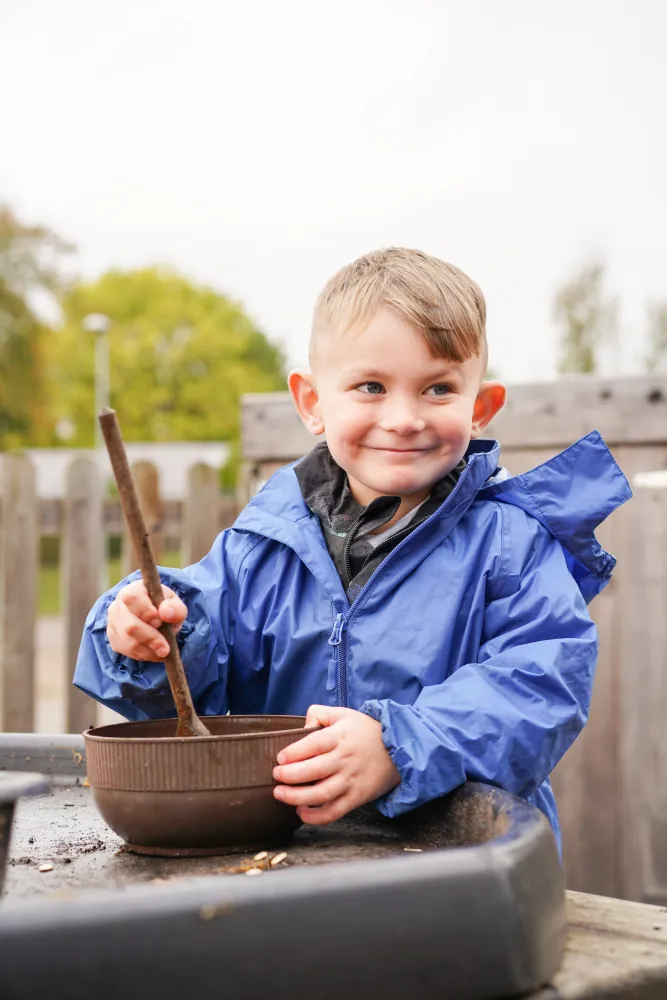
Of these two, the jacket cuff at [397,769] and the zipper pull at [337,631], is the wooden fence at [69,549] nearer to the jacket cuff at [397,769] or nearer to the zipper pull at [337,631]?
the zipper pull at [337,631]

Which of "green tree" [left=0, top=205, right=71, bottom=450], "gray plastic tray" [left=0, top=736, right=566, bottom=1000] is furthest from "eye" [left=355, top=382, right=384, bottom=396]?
"green tree" [left=0, top=205, right=71, bottom=450]

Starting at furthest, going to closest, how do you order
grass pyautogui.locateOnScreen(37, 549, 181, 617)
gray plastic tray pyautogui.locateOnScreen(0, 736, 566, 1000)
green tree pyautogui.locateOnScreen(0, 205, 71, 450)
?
green tree pyautogui.locateOnScreen(0, 205, 71, 450) < grass pyautogui.locateOnScreen(37, 549, 181, 617) < gray plastic tray pyautogui.locateOnScreen(0, 736, 566, 1000)

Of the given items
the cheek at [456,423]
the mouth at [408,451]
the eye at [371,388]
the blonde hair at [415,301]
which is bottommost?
the mouth at [408,451]

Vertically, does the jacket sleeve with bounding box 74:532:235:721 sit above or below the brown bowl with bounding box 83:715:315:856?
above

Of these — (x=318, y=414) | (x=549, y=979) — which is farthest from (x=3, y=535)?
(x=549, y=979)

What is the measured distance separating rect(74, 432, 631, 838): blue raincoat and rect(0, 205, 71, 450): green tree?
2578 centimetres

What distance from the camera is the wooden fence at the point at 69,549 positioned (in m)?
3.96

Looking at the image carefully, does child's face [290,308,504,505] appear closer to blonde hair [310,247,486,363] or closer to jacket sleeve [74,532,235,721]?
blonde hair [310,247,486,363]

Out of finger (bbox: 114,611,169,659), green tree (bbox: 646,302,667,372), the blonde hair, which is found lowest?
finger (bbox: 114,611,169,659)

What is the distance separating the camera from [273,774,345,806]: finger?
1.13m

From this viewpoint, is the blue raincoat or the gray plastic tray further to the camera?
the blue raincoat

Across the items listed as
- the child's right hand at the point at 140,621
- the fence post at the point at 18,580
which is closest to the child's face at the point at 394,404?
the child's right hand at the point at 140,621

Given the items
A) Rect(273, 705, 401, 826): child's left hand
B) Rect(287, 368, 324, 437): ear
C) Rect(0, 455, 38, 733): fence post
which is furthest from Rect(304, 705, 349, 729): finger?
Rect(0, 455, 38, 733): fence post

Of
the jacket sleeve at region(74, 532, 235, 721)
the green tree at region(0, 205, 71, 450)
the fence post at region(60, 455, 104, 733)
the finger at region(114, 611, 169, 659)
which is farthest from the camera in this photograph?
the green tree at region(0, 205, 71, 450)
